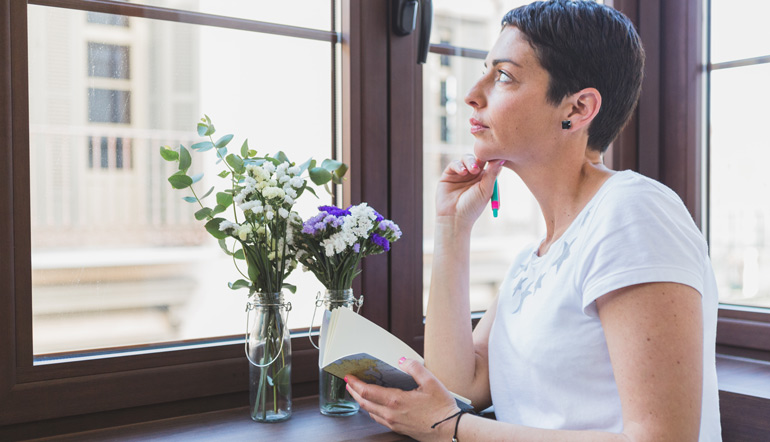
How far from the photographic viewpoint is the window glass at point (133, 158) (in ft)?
4.04

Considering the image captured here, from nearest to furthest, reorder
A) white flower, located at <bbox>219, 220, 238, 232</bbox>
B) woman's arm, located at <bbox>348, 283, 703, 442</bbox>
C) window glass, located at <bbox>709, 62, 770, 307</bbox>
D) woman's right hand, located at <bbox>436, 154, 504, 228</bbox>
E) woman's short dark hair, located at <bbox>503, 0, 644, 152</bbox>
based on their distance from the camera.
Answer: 1. woman's arm, located at <bbox>348, 283, 703, 442</bbox>
2. woman's short dark hair, located at <bbox>503, 0, 644, 152</bbox>
3. white flower, located at <bbox>219, 220, 238, 232</bbox>
4. woman's right hand, located at <bbox>436, 154, 504, 228</bbox>
5. window glass, located at <bbox>709, 62, 770, 307</bbox>

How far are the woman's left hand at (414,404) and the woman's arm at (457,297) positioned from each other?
0.40 feet

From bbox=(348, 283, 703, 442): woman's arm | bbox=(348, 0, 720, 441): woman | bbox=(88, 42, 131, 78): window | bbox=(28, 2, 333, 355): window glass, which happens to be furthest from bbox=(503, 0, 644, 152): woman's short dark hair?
bbox=(88, 42, 131, 78): window

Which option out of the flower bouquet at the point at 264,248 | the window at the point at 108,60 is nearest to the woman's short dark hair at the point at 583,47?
the flower bouquet at the point at 264,248

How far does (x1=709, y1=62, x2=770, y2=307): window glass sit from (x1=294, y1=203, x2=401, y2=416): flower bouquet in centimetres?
103

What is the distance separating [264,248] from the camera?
1250 millimetres

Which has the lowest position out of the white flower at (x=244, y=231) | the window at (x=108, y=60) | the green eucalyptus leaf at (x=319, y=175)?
the white flower at (x=244, y=231)

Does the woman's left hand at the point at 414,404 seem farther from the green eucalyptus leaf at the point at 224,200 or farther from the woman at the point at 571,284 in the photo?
the green eucalyptus leaf at the point at 224,200

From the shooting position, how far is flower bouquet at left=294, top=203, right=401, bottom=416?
1229 mm

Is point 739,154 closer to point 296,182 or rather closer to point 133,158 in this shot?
point 296,182

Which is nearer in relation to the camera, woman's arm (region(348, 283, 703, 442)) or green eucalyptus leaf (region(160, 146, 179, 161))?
woman's arm (region(348, 283, 703, 442))

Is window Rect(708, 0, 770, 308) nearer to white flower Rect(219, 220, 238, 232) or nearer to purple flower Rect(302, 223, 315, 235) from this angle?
purple flower Rect(302, 223, 315, 235)

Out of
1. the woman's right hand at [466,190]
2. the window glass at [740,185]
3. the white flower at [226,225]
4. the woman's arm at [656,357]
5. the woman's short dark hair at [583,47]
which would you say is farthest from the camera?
the window glass at [740,185]

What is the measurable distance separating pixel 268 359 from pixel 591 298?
1.97ft
